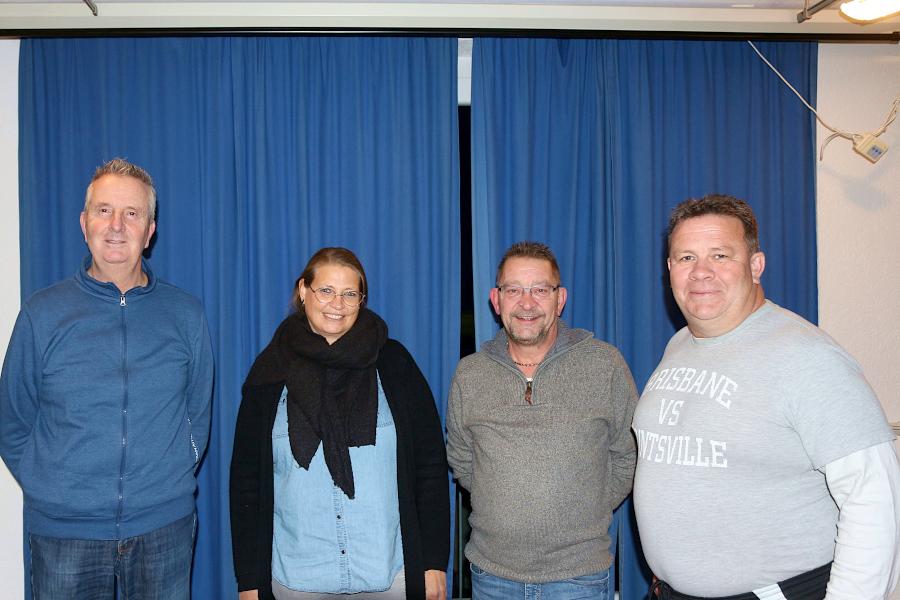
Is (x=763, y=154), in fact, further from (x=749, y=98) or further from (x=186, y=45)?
(x=186, y=45)

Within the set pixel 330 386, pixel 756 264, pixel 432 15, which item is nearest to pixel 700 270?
pixel 756 264

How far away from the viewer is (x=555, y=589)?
75.7 inches

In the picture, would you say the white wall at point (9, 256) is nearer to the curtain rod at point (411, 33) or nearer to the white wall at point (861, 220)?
the curtain rod at point (411, 33)

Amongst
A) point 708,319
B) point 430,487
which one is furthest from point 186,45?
point 708,319

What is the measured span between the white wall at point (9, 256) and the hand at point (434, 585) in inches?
77.2

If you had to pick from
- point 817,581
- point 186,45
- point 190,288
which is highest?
point 186,45

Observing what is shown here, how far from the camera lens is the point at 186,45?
8.91ft

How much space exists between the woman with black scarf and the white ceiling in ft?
3.87

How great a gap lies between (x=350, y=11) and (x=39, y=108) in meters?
1.41

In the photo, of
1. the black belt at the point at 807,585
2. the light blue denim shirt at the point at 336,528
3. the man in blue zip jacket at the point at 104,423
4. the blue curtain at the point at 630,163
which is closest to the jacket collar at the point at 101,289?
the man in blue zip jacket at the point at 104,423

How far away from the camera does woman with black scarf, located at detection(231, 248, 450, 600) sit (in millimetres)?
1900

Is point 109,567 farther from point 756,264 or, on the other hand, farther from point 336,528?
point 756,264

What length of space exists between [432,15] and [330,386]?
162 centimetres

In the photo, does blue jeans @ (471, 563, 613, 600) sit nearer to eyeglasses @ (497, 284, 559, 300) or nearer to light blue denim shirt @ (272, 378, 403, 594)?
light blue denim shirt @ (272, 378, 403, 594)
